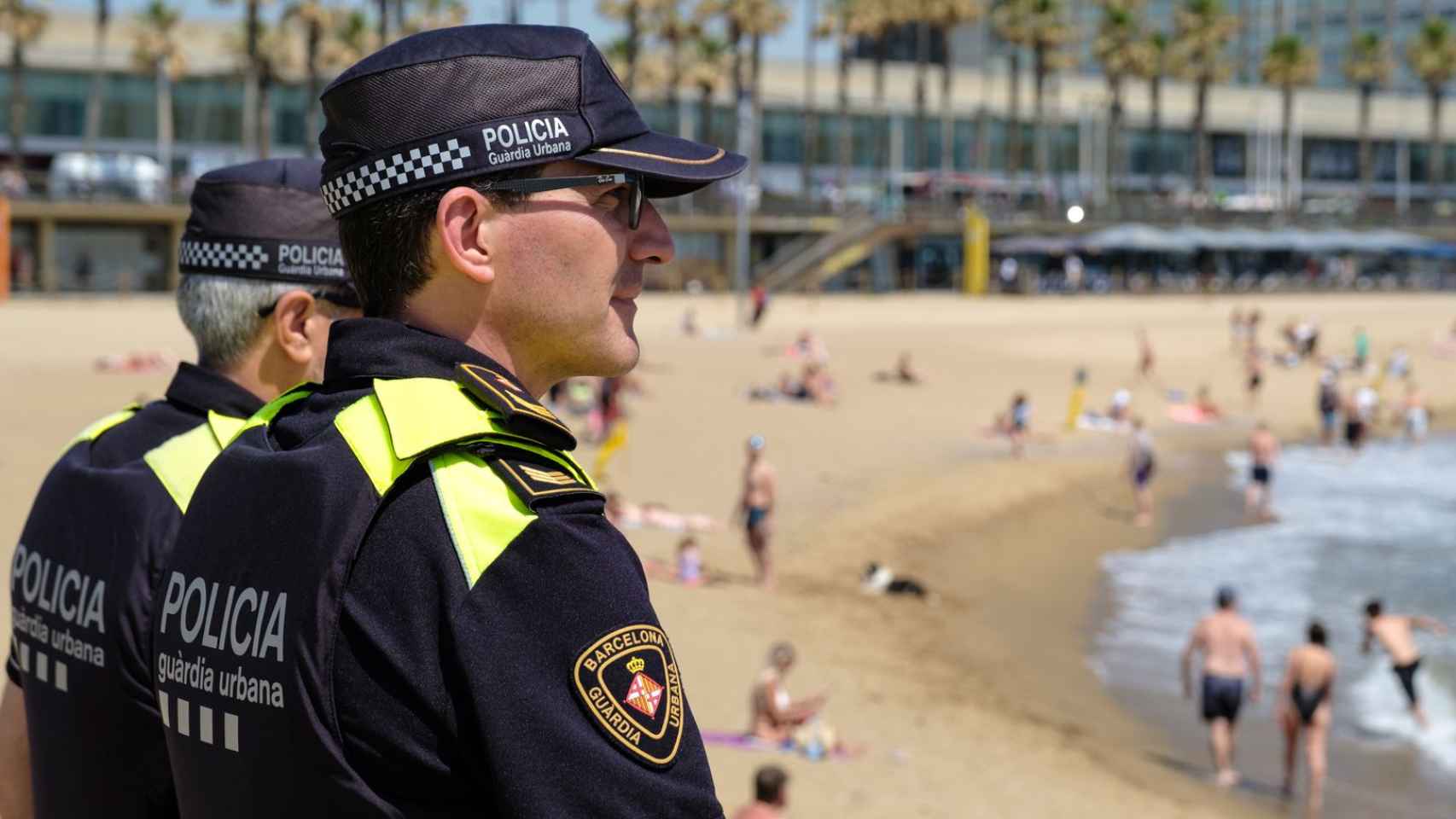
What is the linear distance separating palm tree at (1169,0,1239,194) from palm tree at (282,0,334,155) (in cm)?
3457

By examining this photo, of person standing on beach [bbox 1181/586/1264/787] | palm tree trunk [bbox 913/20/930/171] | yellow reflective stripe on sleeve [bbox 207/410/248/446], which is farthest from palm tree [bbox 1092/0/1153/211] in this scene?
yellow reflective stripe on sleeve [bbox 207/410/248/446]

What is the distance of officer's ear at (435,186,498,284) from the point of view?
168 cm

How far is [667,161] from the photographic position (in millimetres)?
1734

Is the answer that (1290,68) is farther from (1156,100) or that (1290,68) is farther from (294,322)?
(294,322)

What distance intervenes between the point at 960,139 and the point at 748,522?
2188 inches

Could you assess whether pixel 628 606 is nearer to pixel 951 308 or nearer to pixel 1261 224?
pixel 951 308

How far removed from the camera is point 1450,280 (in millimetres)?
61188

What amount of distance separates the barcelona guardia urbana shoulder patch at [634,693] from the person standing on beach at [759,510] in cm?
1429

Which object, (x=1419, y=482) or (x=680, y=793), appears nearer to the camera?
(x=680, y=793)

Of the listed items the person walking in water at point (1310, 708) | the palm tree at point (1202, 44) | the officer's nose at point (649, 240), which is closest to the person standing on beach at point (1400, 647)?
the person walking in water at point (1310, 708)

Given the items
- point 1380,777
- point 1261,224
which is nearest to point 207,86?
point 1261,224

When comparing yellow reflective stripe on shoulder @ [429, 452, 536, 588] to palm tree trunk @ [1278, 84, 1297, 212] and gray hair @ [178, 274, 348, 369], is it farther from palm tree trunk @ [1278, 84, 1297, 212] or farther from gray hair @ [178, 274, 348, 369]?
palm tree trunk @ [1278, 84, 1297, 212]

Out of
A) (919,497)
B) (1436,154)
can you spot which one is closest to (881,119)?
(1436,154)

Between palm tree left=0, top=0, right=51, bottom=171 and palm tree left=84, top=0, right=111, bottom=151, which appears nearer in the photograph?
palm tree left=0, top=0, right=51, bottom=171
